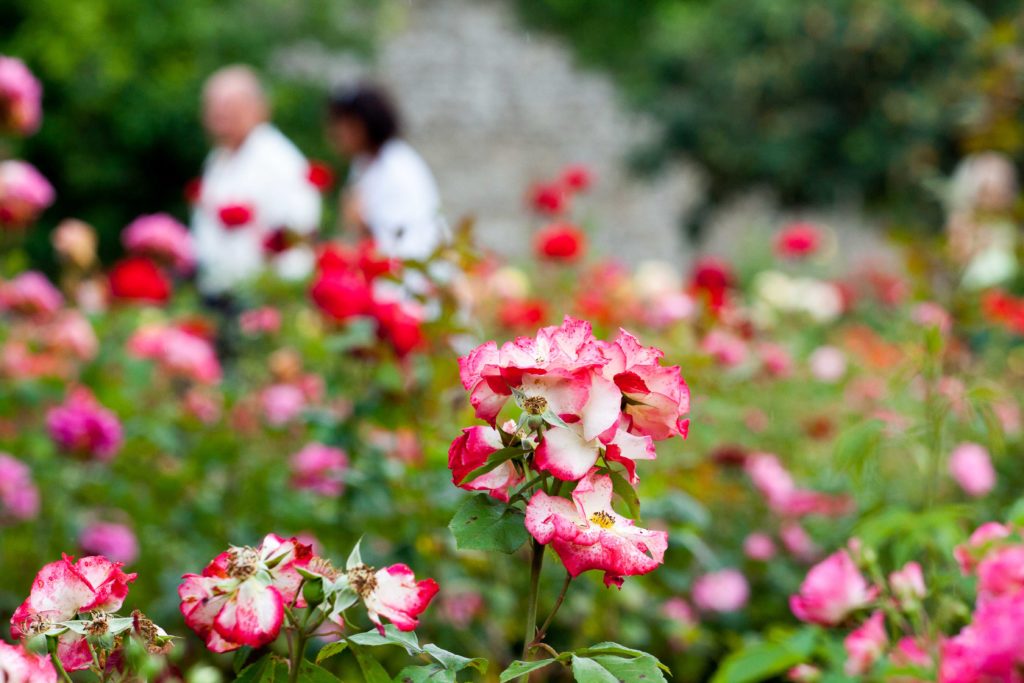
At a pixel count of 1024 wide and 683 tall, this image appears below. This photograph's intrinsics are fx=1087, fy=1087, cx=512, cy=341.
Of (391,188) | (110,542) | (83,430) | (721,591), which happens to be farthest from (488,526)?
(391,188)

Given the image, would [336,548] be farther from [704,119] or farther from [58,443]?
[704,119]

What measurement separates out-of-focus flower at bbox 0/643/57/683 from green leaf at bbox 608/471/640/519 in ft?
0.92

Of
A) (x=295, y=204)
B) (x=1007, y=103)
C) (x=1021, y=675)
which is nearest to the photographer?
(x=1021, y=675)

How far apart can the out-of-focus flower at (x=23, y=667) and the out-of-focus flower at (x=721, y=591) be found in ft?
5.27

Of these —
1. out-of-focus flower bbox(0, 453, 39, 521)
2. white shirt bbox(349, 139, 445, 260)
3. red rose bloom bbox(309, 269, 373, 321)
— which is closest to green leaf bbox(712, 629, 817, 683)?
red rose bloom bbox(309, 269, 373, 321)

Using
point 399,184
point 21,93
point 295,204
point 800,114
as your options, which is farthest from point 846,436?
point 800,114

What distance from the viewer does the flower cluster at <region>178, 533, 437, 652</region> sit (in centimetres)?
50

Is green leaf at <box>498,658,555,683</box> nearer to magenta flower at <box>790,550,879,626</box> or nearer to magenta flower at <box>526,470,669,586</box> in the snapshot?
magenta flower at <box>526,470,669,586</box>

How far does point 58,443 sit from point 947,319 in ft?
4.77

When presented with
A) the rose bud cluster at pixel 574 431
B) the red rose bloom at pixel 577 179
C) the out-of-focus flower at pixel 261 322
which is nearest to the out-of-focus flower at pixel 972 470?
the red rose bloom at pixel 577 179

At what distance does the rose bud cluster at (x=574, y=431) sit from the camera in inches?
21.3

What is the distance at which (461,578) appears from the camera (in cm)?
170

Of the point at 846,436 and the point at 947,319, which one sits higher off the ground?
the point at 947,319

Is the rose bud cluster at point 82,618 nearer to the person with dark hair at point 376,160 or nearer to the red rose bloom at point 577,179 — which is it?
the red rose bloom at point 577,179
